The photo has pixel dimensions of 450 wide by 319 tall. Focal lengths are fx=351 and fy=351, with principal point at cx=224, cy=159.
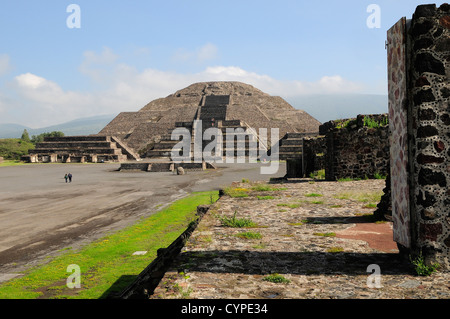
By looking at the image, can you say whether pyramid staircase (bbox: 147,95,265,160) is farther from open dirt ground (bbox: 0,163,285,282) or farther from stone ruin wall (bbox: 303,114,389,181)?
stone ruin wall (bbox: 303,114,389,181)

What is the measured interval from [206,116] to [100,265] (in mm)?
56796

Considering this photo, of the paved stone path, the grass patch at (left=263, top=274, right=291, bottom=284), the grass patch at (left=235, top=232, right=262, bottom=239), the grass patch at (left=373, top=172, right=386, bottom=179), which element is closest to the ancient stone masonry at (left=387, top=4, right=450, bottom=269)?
the paved stone path

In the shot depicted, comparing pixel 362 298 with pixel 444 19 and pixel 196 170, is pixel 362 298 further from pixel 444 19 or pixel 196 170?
pixel 196 170

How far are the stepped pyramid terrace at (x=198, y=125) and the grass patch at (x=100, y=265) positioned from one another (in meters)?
25.7

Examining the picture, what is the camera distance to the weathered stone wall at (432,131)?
368 cm

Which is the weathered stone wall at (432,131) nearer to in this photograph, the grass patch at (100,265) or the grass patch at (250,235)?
the grass patch at (250,235)

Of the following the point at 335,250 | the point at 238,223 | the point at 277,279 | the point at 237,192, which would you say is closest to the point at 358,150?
the point at 237,192

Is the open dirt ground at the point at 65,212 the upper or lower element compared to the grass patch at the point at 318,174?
lower

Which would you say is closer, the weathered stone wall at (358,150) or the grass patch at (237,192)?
the grass patch at (237,192)

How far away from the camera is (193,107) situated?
69.1 m

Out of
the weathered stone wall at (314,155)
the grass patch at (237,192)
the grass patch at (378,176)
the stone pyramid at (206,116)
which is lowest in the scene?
the grass patch at (237,192)

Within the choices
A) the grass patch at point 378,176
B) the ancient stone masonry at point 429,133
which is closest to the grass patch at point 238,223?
the ancient stone masonry at point 429,133

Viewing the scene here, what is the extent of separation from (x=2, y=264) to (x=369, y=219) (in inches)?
283

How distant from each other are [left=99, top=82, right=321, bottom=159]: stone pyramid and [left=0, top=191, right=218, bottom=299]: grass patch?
3921 cm
